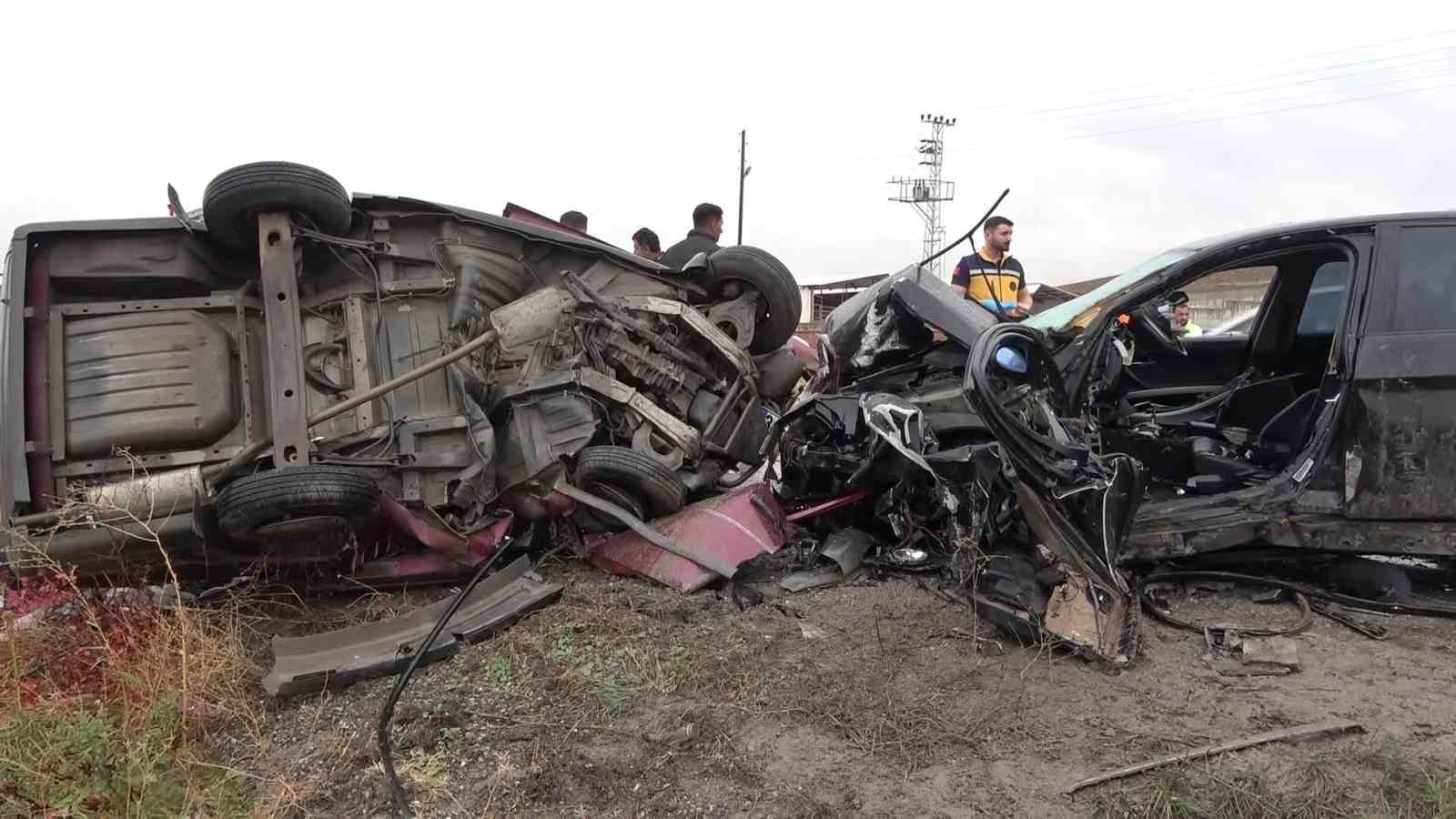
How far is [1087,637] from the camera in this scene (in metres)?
2.80

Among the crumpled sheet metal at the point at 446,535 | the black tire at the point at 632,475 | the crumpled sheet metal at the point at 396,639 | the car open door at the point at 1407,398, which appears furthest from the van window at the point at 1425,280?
the crumpled sheet metal at the point at 446,535

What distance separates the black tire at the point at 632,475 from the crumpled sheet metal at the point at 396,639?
526 mm

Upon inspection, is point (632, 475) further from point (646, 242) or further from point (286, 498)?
point (646, 242)

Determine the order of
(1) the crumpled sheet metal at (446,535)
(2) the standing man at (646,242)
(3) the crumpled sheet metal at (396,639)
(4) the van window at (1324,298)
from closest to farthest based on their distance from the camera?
(3) the crumpled sheet metal at (396,639) → (1) the crumpled sheet metal at (446,535) → (4) the van window at (1324,298) → (2) the standing man at (646,242)

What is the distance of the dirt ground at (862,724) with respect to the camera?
7.07 feet

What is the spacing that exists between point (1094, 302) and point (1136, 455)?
3.02 ft

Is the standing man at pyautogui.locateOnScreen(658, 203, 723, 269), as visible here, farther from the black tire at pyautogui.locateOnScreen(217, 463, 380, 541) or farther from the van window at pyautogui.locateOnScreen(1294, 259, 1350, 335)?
the van window at pyautogui.locateOnScreen(1294, 259, 1350, 335)

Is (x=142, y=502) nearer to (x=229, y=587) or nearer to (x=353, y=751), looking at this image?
(x=229, y=587)

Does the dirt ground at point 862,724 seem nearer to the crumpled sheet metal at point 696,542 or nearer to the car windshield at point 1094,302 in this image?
the crumpled sheet metal at point 696,542

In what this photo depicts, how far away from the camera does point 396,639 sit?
317cm

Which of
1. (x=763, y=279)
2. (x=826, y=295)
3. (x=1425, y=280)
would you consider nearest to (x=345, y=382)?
(x=763, y=279)

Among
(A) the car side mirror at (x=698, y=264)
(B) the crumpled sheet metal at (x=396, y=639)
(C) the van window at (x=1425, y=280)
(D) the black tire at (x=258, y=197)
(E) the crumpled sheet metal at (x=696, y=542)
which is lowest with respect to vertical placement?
(B) the crumpled sheet metal at (x=396, y=639)

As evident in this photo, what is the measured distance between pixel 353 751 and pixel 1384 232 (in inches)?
160

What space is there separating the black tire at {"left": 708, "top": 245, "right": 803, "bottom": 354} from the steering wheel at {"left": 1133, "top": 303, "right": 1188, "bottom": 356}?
6.11 ft
